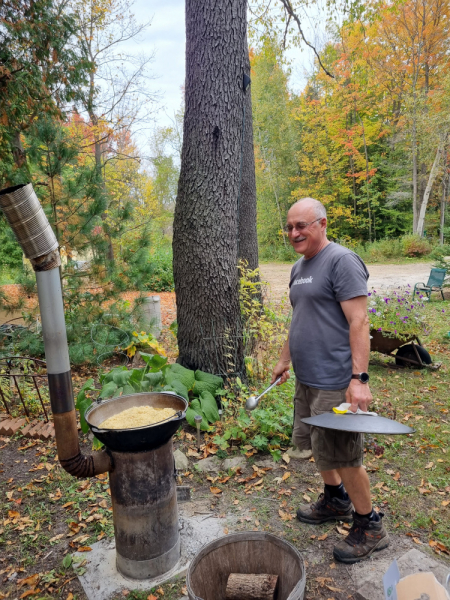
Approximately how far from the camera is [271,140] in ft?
73.4

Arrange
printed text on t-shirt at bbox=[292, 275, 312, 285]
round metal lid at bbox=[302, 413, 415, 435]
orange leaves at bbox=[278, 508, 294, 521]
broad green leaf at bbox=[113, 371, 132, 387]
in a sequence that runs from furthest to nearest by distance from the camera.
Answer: broad green leaf at bbox=[113, 371, 132, 387], orange leaves at bbox=[278, 508, 294, 521], printed text on t-shirt at bbox=[292, 275, 312, 285], round metal lid at bbox=[302, 413, 415, 435]

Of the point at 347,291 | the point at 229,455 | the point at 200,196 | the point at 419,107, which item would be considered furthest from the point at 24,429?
the point at 419,107

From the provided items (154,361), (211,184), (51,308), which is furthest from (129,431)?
(211,184)

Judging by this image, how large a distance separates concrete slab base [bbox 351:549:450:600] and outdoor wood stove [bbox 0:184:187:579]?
1017 millimetres

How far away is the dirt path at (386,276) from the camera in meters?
11.8

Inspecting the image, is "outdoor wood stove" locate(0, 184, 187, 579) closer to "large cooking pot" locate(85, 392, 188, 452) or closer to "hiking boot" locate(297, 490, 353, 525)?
"large cooking pot" locate(85, 392, 188, 452)

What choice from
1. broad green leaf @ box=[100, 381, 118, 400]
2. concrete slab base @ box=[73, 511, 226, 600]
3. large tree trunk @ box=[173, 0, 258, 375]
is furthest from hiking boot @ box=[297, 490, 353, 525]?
broad green leaf @ box=[100, 381, 118, 400]

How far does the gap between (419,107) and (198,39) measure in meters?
16.7

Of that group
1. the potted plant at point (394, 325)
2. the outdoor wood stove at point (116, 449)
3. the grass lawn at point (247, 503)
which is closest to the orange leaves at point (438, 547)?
the grass lawn at point (247, 503)

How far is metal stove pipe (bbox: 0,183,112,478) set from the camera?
5.75ft

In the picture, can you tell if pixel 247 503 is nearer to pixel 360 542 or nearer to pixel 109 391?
pixel 360 542

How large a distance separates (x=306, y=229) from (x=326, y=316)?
49 cm

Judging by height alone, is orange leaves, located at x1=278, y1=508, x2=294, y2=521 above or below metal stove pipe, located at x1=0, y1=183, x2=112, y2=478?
below

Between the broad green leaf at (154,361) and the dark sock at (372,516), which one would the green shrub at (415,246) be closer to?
the broad green leaf at (154,361)
